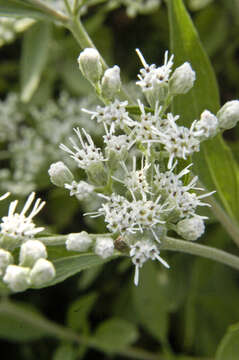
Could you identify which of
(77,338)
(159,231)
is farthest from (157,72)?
(77,338)

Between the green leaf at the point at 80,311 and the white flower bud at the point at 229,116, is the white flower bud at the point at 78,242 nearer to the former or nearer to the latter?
the white flower bud at the point at 229,116

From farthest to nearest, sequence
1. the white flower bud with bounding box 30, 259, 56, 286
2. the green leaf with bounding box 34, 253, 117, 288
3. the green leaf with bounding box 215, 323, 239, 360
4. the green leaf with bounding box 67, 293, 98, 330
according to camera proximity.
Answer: the green leaf with bounding box 67, 293, 98, 330
the green leaf with bounding box 215, 323, 239, 360
the green leaf with bounding box 34, 253, 117, 288
the white flower bud with bounding box 30, 259, 56, 286

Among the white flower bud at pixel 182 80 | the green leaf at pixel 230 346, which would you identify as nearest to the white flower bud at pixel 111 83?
the white flower bud at pixel 182 80

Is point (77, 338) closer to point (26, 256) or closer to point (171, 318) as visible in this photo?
point (171, 318)

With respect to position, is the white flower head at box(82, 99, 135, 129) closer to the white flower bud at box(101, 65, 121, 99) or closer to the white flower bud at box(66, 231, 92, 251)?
the white flower bud at box(101, 65, 121, 99)

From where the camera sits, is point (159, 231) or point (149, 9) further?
point (149, 9)

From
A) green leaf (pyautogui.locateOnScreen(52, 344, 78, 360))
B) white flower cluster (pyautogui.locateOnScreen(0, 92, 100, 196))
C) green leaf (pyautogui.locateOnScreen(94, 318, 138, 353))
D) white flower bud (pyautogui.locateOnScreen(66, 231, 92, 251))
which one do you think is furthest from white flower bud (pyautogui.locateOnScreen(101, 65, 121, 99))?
green leaf (pyautogui.locateOnScreen(52, 344, 78, 360))
